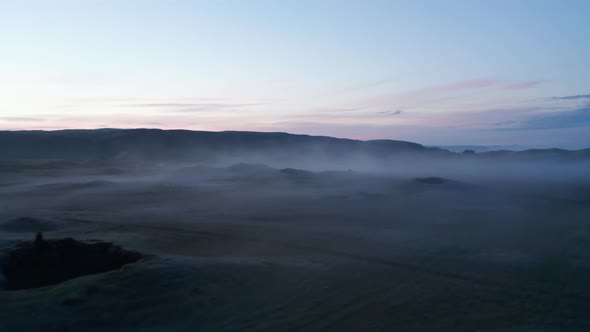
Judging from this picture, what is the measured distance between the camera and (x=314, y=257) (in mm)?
9258

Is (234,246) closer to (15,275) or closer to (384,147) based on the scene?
(15,275)

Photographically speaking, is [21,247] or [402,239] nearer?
[21,247]

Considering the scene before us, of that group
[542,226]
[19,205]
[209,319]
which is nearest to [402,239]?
[542,226]

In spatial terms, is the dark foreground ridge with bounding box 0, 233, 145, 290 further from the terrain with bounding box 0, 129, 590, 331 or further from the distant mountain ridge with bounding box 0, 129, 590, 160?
the distant mountain ridge with bounding box 0, 129, 590, 160

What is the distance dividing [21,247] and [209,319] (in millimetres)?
4117

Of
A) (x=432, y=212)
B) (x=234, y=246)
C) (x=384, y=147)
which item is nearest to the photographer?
(x=234, y=246)

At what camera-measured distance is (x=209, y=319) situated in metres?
6.03

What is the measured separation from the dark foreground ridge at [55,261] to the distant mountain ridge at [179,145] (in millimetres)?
55143

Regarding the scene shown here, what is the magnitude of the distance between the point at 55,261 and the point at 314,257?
4.47 metres

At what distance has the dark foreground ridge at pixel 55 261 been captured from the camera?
7.52 metres

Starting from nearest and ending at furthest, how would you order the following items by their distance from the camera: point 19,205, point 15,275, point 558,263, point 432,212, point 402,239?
point 15,275 → point 558,263 → point 402,239 → point 432,212 → point 19,205

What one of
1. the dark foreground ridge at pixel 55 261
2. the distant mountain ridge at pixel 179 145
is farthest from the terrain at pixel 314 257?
the distant mountain ridge at pixel 179 145

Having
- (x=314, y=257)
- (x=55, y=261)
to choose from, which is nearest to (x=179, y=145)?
(x=314, y=257)

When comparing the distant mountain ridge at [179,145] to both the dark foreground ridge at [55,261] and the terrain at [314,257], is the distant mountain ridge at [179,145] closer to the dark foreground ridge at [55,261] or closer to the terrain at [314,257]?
the terrain at [314,257]
